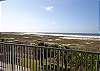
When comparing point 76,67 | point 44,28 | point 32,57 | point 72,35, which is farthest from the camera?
point 72,35

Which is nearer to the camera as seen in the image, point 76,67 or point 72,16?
point 76,67

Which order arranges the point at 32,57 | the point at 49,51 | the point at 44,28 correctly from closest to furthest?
the point at 49,51 < the point at 32,57 < the point at 44,28

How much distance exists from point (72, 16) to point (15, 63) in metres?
22.7

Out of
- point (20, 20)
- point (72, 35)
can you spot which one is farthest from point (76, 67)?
point (72, 35)

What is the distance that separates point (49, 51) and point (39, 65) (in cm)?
48

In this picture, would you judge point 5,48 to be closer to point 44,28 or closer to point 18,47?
point 18,47

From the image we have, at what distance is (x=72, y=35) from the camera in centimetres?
3080

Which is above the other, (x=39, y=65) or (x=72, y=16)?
(x=72, y=16)

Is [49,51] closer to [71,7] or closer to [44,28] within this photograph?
[44,28]

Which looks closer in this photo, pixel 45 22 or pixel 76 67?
pixel 76 67

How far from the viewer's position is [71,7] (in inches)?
963

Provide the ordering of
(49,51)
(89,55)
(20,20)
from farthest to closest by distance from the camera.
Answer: (20,20), (49,51), (89,55)

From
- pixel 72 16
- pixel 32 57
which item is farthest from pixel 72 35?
pixel 32 57

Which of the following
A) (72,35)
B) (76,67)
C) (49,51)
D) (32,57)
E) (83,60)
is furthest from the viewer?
(72,35)
